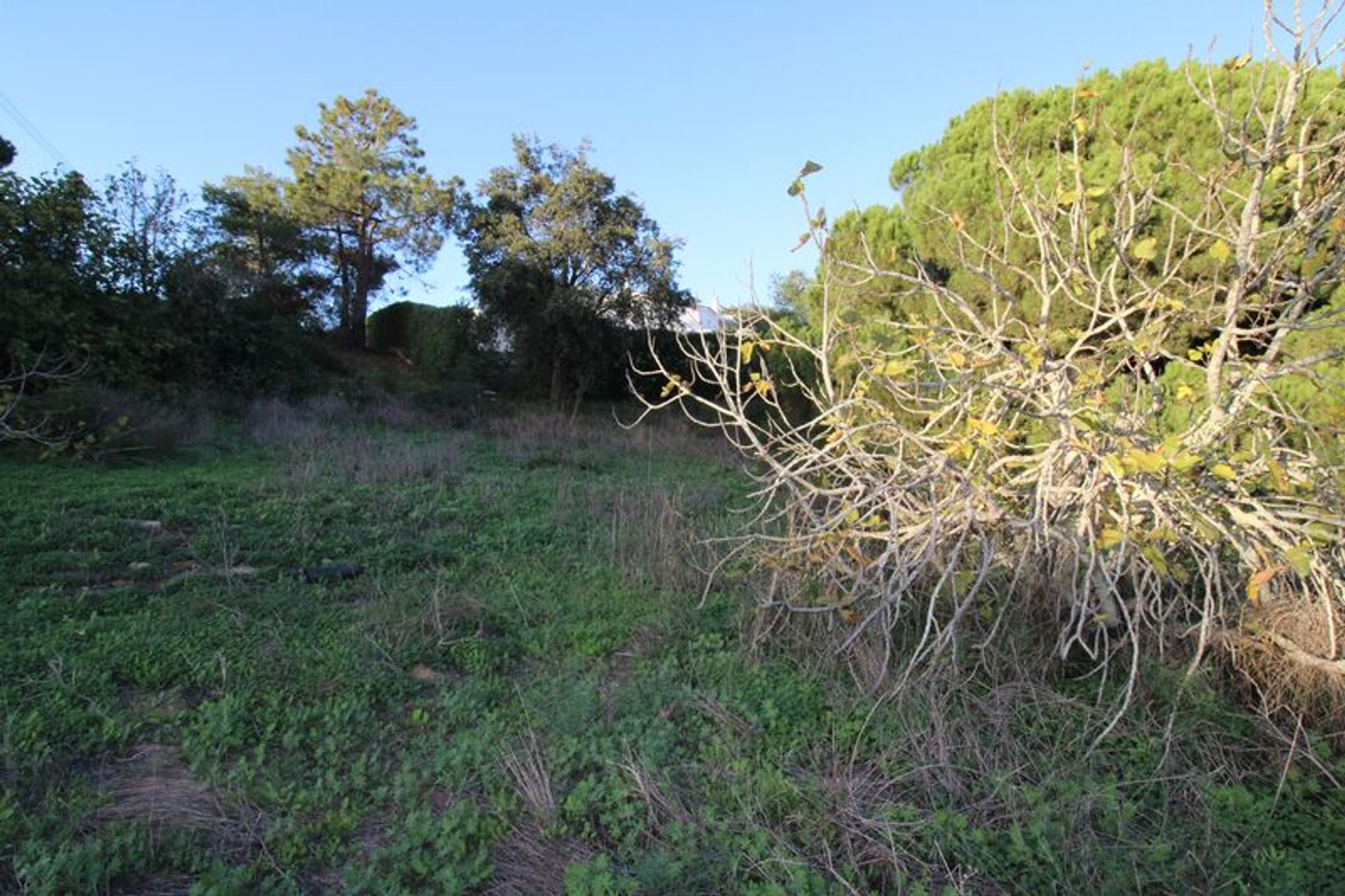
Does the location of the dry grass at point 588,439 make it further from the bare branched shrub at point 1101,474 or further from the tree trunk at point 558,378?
the bare branched shrub at point 1101,474

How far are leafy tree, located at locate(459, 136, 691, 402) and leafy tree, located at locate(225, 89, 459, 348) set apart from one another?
390 cm

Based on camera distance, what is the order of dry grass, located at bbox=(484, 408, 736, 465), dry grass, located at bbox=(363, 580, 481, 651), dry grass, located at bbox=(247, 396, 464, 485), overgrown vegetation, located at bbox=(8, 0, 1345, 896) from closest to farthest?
1. overgrown vegetation, located at bbox=(8, 0, 1345, 896)
2. dry grass, located at bbox=(363, 580, 481, 651)
3. dry grass, located at bbox=(247, 396, 464, 485)
4. dry grass, located at bbox=(484, 408, 736, 465)

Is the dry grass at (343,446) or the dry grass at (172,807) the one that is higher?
the dry grass at (343,446)

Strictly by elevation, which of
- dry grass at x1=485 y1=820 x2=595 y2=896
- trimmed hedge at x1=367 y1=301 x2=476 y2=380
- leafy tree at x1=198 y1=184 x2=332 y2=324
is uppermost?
leafy tree at x1=198 y1=184 x2=332 y2=324

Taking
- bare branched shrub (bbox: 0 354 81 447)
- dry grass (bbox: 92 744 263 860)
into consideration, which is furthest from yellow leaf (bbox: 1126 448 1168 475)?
bare branched shrub (bbox: 0 354 81 447)

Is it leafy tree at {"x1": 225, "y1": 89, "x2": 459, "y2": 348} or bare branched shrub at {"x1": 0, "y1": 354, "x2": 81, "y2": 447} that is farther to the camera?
leafy tree at {"x1": 225, "y1": 89, "x2": 459, "y2": 348}

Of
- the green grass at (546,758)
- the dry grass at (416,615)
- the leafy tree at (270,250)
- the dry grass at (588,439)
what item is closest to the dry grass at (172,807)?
the green grass at (546,758)

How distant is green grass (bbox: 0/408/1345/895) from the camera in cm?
192

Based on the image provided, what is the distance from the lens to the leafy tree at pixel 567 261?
42.9 feet

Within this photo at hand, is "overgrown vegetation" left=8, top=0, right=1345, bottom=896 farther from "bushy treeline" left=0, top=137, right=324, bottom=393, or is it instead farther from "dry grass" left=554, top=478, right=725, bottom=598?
"bushy treeline" left=0, top=137, right=324, bottom=393

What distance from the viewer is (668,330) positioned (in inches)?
547

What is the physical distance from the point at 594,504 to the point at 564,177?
915 cm

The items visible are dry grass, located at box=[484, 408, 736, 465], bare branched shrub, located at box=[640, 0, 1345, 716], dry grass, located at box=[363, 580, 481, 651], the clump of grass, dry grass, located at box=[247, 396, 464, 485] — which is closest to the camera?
bare branched shrub, located at box=[640, 0, 1345, 716]

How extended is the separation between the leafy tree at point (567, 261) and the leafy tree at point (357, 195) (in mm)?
3897
